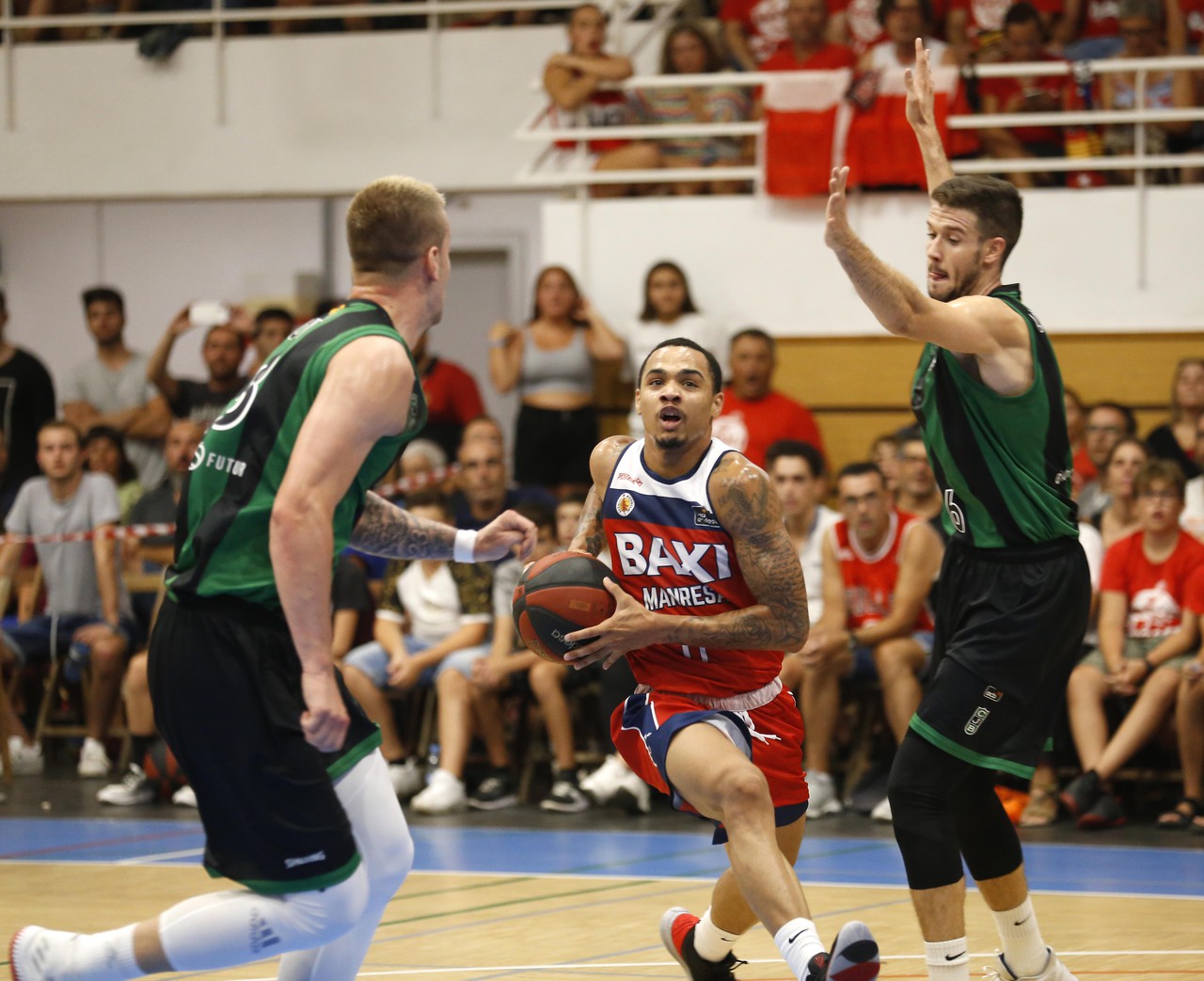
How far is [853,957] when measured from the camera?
4.14 m

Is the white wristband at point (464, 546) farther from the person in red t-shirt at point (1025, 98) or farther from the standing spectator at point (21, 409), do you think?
the standing spectator at point (21, 409)

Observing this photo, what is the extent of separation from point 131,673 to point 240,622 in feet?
20.4

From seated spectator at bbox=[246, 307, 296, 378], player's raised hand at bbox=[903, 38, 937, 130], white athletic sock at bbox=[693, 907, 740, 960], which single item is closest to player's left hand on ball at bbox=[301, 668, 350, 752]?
white athletic sock at bbox=[693, 907, 740, 960]

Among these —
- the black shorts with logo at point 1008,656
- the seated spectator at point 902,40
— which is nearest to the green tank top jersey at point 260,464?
the black shorts with logo at point 1008,656

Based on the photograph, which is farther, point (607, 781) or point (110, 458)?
point (110, 458)

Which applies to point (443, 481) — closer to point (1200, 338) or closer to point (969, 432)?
point (1200, 338)

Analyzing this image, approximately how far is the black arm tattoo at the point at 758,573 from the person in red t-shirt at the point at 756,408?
206 inches

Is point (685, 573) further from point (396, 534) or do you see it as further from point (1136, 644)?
A: point (1136, 644)

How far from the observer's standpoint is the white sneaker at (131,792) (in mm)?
9328

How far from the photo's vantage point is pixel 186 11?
13523 millimetres

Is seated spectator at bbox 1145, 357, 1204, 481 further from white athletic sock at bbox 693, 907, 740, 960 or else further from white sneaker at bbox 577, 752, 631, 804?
white athletic sock at bbox 693, 907, 740, 960

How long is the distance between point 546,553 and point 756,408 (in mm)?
1700

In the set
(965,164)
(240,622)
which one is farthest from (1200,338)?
(240,622)

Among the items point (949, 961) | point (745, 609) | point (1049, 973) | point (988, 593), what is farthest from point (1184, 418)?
point (949, 961)
